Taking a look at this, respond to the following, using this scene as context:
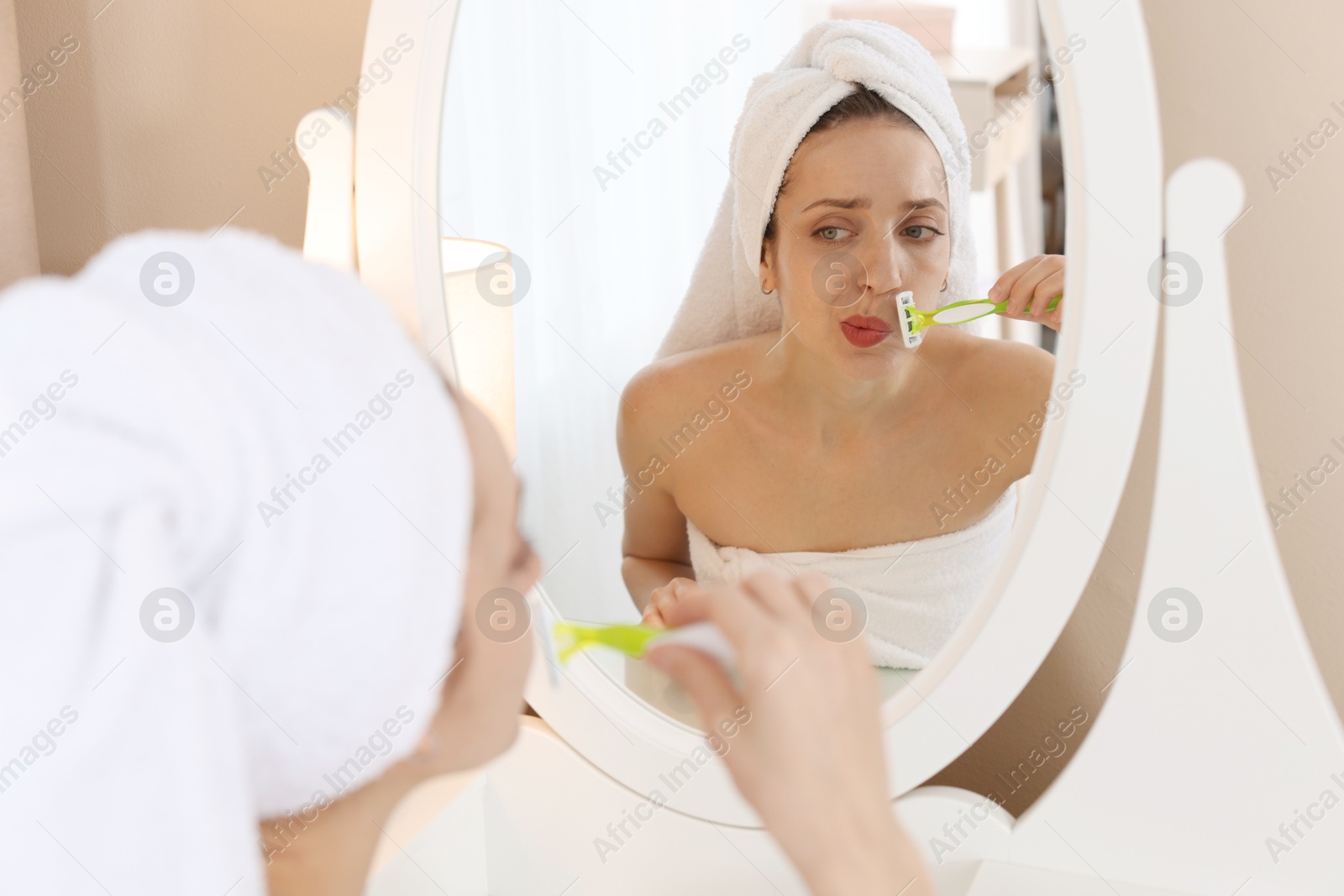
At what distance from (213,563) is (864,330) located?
35 centimetres

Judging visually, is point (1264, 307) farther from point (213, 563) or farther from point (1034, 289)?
point (213, 563)

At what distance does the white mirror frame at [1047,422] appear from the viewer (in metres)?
0.50

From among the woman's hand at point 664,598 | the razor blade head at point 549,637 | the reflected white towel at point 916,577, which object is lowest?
the razor blade head at point 549,637

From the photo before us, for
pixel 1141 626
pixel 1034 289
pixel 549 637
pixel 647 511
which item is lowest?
pixel 549 637

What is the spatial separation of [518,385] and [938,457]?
0.87ft

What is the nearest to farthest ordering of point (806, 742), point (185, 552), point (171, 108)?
1. point (185, 552)
2. point (806, 742)
3. point (171, 108)

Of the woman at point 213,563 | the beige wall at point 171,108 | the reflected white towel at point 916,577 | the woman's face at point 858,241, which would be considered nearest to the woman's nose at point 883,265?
the woman's face at point 858,241

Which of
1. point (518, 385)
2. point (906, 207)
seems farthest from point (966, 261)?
point (518, 385)

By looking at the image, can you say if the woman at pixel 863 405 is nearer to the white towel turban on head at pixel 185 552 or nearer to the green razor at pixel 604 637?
the green razor at pixel 604 637

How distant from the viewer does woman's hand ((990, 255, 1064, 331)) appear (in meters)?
0.52

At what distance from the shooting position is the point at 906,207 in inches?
20.4

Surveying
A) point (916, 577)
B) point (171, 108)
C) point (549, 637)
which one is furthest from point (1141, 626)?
point (171, 108)

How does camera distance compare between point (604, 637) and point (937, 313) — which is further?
point (604, 637)

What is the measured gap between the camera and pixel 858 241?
0.53m
